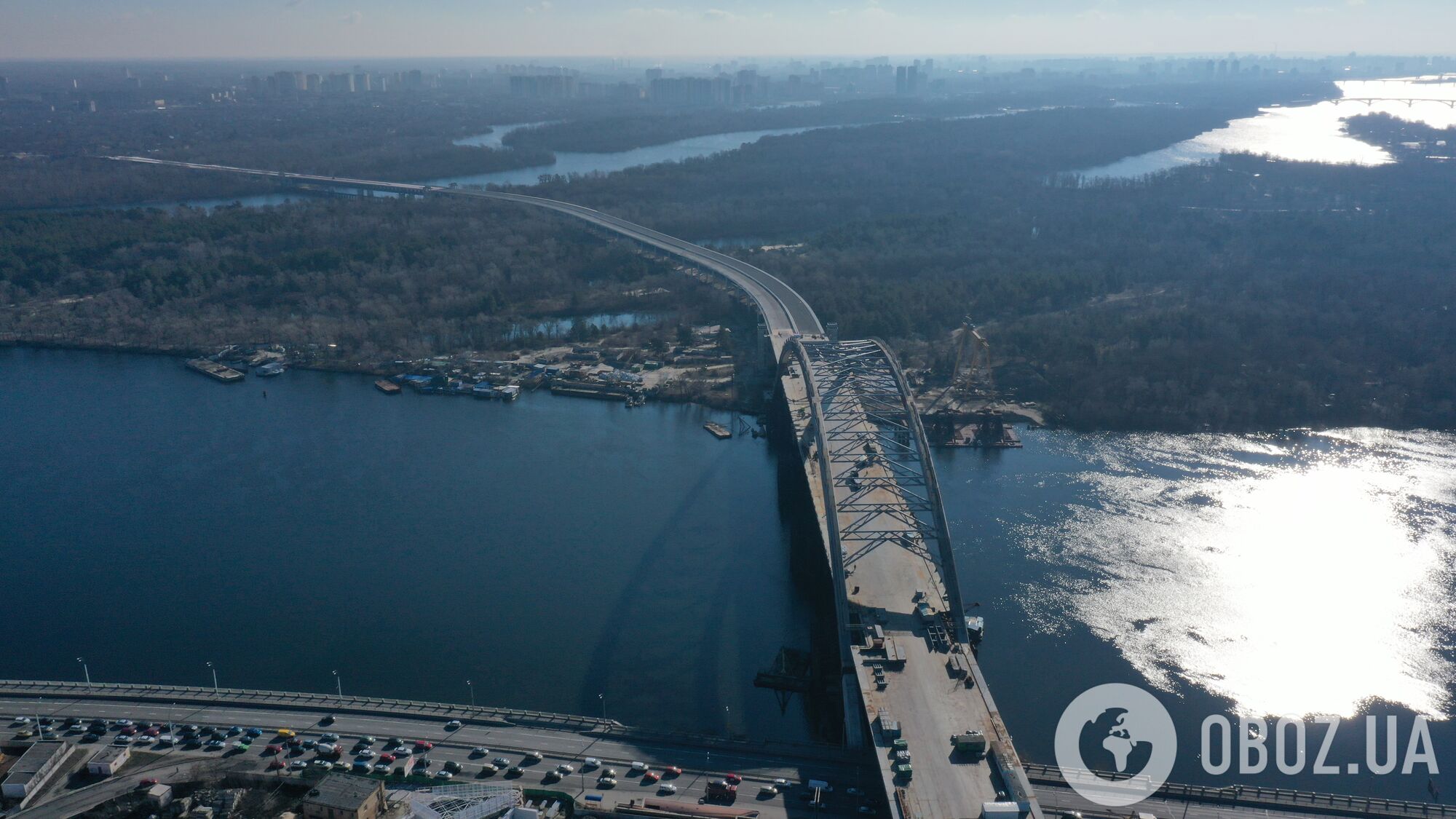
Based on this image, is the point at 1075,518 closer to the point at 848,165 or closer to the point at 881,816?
the point at 881,816

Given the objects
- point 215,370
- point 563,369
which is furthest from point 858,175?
point 215,370

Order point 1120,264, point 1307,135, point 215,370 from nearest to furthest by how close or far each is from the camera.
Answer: point 215,370, point 1120,264, point 1307,135

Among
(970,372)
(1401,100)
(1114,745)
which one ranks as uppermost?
(1401,100)

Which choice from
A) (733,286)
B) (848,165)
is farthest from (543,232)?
(848,165)

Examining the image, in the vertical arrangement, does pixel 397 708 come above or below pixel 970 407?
below

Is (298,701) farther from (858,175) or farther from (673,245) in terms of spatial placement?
(858,175)

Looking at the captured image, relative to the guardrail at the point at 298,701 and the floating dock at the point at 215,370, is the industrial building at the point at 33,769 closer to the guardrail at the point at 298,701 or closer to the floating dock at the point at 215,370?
the guardrail at the point at 298,701
